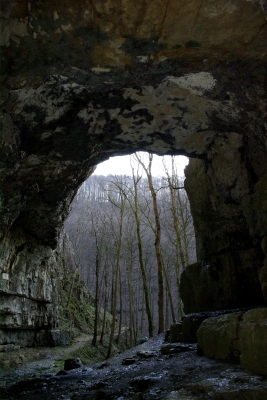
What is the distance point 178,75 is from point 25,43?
1.93 meters

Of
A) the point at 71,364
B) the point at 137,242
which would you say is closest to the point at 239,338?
the point at 71,364

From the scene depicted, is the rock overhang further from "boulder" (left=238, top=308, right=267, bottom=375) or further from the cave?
"boulder" (left=238, top=308, right=267, bottom=375)

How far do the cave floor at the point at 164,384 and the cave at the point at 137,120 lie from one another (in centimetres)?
49

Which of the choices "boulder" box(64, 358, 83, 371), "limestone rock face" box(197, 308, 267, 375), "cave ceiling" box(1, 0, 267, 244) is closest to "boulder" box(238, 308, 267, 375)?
"limestone rock face" box(197, 308, 267, 375)

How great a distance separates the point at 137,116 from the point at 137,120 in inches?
5.1

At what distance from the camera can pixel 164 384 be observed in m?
3.80

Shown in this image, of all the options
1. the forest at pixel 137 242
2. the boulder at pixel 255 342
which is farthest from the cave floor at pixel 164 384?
the forest at pixel 137 242

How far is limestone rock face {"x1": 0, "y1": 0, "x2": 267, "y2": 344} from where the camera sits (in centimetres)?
304

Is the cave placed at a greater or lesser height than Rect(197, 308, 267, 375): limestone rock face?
greater

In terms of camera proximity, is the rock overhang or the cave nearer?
the cave

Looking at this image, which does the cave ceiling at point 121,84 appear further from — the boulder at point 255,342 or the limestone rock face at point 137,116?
the boulder at point 255,342

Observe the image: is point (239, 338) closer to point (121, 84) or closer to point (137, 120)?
point (121, 84)

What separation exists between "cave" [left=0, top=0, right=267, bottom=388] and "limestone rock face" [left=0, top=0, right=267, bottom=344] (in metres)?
0.02

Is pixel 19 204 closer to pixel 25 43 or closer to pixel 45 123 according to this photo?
pixel 45 123
